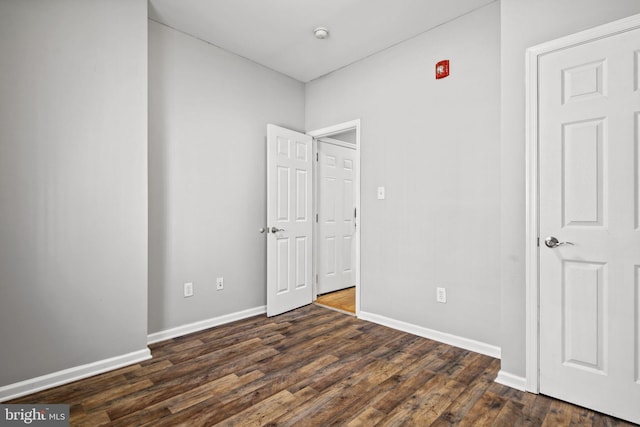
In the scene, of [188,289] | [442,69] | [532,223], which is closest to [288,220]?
[188,289]

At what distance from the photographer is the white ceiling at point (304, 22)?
2574mm

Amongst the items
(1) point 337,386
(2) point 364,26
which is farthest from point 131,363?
(2) point 364,26

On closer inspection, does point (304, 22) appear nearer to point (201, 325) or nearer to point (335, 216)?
point (335, 216)

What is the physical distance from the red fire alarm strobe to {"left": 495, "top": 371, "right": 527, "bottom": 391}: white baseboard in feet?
7.63

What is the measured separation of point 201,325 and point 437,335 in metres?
2.15

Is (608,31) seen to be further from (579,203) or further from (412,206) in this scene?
(412,206)

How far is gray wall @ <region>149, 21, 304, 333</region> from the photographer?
2859 millimetres

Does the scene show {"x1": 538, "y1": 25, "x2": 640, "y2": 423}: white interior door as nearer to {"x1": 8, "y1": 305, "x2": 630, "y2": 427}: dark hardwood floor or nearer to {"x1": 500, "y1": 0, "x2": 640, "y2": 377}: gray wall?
{"x1": 500, "y1": 0, "x2": 640, "y2": 377}: gray wall

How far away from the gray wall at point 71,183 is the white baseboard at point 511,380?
2.54m

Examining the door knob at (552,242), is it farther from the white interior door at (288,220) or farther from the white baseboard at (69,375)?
the white baseboard at (69,375)

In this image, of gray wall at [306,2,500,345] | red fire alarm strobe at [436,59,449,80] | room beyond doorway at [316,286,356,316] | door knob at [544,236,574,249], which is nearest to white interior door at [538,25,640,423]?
door knob at [544,236,574,249]

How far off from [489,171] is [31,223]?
317 centimetres

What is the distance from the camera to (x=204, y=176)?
10.3 feet

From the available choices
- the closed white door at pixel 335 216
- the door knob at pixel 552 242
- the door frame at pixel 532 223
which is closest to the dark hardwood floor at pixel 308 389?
the door frame at pixel 532 223
